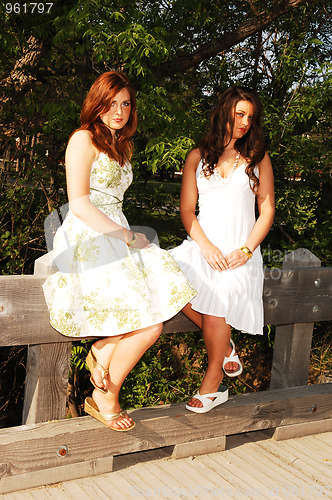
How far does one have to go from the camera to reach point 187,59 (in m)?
6.59

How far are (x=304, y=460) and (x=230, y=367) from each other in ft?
2.27

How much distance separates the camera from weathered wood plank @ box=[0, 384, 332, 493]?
9.30 feet

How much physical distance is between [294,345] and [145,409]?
1.13 metres

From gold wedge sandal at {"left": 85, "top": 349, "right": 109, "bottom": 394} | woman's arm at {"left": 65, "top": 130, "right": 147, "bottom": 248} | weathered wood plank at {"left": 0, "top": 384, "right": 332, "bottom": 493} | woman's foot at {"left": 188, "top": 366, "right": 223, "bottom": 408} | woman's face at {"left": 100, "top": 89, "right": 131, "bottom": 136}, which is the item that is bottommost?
weathered wood plank at {"left": 0, "top": 384, "right": 332, "bottom": 493}

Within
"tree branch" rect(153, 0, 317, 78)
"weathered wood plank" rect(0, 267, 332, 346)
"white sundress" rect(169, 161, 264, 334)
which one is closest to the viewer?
"weathered wood plank" rect(0, 267, 332, 346)

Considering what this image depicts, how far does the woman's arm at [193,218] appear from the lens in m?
3.30

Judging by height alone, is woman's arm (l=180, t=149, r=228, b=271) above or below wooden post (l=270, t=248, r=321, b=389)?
above

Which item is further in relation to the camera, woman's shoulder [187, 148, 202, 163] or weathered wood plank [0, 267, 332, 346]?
woman's shoulder [187, 148, 202, 163]

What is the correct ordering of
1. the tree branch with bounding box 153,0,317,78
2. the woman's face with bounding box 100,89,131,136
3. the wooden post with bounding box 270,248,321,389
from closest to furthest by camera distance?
the woman's face with bounding box 100,89,131,136
the wooden post with bounding box 270,248,321,389
the tree branch with bounding box 153,0,317,78

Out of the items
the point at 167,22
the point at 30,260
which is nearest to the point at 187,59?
the point at 167,22

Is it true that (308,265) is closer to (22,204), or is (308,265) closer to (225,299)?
(225,299)

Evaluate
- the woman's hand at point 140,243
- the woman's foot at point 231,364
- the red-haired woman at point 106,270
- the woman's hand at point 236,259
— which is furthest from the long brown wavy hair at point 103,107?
the woman's foot at point 231,364

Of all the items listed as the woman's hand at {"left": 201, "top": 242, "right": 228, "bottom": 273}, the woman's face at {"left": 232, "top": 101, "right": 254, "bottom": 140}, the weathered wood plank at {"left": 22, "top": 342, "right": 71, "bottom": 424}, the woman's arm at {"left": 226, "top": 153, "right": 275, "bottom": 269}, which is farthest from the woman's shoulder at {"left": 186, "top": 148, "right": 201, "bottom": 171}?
the weathered wood plank at {"left": 22, "top": 342, "right": 71, "bottom": 424}

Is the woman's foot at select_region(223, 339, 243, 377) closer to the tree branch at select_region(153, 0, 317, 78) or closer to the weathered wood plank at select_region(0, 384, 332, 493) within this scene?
the weathered wood plank at select_region(0, 384, 332, 493)
